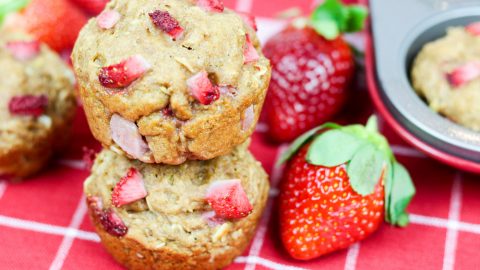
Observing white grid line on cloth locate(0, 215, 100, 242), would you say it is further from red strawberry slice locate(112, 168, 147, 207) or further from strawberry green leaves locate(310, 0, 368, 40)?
strawberry green leaves locate(310, 0, 368, 40)

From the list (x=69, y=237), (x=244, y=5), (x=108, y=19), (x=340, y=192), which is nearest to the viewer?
(x=108, y=19)

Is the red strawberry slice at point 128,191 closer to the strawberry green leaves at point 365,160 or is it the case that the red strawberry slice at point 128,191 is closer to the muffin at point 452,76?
the strawberry green leaves at point 365,160

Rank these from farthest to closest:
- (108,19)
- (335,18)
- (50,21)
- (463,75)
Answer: (50,21) → (335,18) → (463,75) → (108,19)

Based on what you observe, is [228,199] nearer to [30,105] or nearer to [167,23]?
[167,23]

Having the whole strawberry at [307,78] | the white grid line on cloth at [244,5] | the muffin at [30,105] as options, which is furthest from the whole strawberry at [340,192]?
the white grid line on cloth at [244,5]

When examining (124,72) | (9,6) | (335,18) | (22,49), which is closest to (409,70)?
(335,18)

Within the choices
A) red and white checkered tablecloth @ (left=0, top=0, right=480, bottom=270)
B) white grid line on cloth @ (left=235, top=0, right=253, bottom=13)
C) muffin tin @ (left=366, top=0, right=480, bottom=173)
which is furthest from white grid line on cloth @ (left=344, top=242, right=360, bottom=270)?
white grid line on cloth @ (left=235, top=0, right=253, bottom=13)

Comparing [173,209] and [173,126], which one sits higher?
[173,126]
